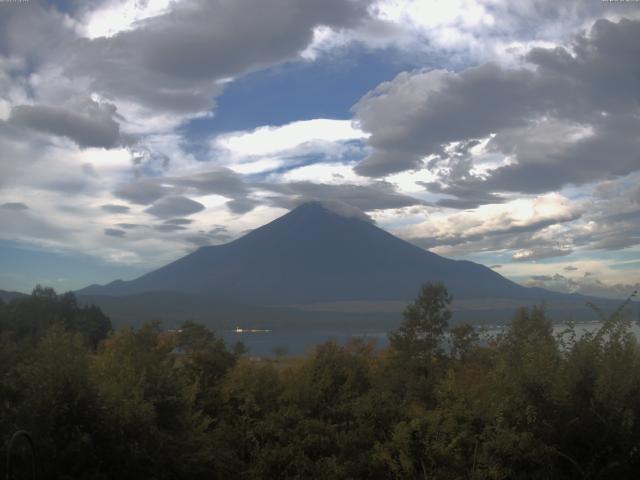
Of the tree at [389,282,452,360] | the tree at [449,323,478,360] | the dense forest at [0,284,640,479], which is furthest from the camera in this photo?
the tree at [449,323,478,360]

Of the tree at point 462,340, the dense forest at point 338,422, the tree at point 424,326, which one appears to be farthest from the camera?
the tree at point 462,340

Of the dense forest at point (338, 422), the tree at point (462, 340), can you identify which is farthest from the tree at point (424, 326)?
the dense forest at point (338, 422)

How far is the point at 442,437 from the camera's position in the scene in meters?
12.9

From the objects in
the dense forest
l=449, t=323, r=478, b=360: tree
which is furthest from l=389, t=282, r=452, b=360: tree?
the dense forest

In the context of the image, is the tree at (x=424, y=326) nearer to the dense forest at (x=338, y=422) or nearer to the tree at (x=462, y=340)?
the tree at (x=462, y=340)

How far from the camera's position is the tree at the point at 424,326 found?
31.9 m

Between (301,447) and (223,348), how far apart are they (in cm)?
1299

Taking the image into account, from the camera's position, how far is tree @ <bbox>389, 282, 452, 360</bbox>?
31938mm

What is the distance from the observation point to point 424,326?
110ft

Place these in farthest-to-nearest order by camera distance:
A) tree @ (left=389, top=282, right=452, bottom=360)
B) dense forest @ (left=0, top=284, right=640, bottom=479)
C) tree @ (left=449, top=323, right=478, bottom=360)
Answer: tree @ (left=449, top=323, right=478, bottom=360)
tree @ (left=389, top=282, right=452, bottom=360)
dense forest @ (left=0, top=284, right=640, bottom=479)

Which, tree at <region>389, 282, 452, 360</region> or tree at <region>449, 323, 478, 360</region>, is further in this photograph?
tree at <region>449, 323, 478, 360</region>

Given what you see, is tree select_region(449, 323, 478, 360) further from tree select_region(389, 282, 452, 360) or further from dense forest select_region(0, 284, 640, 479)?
dense forest select_region(0, 284, 640, 479)

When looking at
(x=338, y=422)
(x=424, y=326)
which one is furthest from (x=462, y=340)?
(x=338, y=422)

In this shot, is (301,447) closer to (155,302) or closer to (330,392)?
(330,392)
